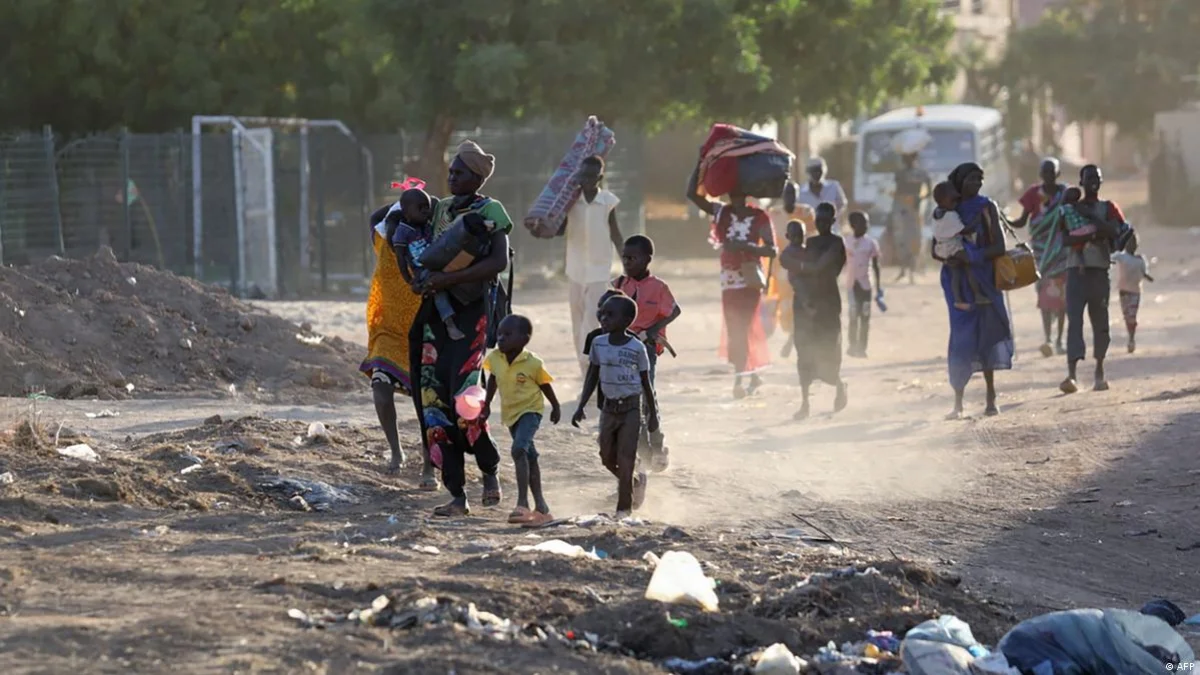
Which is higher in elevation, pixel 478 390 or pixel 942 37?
pixel 942 37

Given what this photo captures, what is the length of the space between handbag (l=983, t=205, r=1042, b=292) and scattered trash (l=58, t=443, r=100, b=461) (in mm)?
5770

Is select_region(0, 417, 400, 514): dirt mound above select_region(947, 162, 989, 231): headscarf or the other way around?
the other way around

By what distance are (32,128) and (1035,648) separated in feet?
80.5

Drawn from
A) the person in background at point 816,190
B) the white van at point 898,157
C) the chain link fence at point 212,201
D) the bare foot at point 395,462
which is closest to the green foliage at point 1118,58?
the white van at point 898,157

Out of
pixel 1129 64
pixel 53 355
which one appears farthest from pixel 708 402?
pixel 1129 64

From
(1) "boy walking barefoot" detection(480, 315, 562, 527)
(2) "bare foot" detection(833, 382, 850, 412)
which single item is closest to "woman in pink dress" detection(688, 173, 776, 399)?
(2) "bare foot" detection(833, 382, 850, 412)

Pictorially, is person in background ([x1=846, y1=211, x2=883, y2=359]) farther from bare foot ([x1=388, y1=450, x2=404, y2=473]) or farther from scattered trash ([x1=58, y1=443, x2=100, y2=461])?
scattered trash ([x1=58, y1=443, x2=100, y2=461])

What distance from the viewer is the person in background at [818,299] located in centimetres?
1231

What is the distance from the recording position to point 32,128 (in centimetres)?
2789

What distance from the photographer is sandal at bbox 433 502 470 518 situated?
8.16 metres

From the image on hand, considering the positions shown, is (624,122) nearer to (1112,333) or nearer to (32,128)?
(32,128)

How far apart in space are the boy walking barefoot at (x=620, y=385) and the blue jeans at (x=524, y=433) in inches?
8.5

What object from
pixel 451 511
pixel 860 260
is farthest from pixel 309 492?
pixel 860 260

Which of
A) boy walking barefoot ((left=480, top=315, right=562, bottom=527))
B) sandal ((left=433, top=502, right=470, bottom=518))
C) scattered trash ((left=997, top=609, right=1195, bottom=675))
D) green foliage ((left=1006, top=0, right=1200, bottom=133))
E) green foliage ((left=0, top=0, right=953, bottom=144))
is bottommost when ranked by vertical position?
scattered trash ((left=997, top=609, right=1195, bottom=675))
